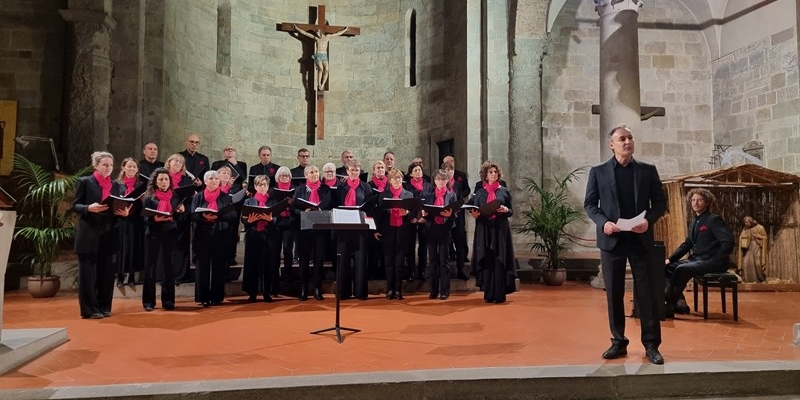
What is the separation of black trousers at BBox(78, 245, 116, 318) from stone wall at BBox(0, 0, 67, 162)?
5413 millimetres

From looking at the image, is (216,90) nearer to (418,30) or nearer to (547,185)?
(418,30)

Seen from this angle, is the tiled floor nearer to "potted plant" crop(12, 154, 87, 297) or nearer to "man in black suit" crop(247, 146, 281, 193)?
"potted plant" crop(12, 154, 87, 297)

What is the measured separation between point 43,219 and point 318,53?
7.73 m

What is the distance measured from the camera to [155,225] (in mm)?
6793

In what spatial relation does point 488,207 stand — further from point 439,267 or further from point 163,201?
point 163,201

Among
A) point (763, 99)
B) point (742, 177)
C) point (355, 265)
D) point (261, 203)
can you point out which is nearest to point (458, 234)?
point (355, 265)

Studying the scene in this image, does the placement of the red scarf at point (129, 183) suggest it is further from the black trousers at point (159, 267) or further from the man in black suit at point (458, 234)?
the man in black suit at point (458, 234)

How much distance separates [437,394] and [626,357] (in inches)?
63.1

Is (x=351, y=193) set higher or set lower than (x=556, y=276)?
higher

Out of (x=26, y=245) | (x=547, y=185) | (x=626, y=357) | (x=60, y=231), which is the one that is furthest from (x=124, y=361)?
(x=547, y=185)

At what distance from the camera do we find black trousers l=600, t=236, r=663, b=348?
4152 millimetres

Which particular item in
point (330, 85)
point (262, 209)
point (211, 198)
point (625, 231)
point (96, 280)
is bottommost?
point (96, 280)

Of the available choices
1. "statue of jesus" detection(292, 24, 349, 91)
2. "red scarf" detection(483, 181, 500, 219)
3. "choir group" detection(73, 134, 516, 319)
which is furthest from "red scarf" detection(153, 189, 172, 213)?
"statue of jesus" detection(292, 24, 349, 91)

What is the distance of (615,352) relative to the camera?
13.8ft
